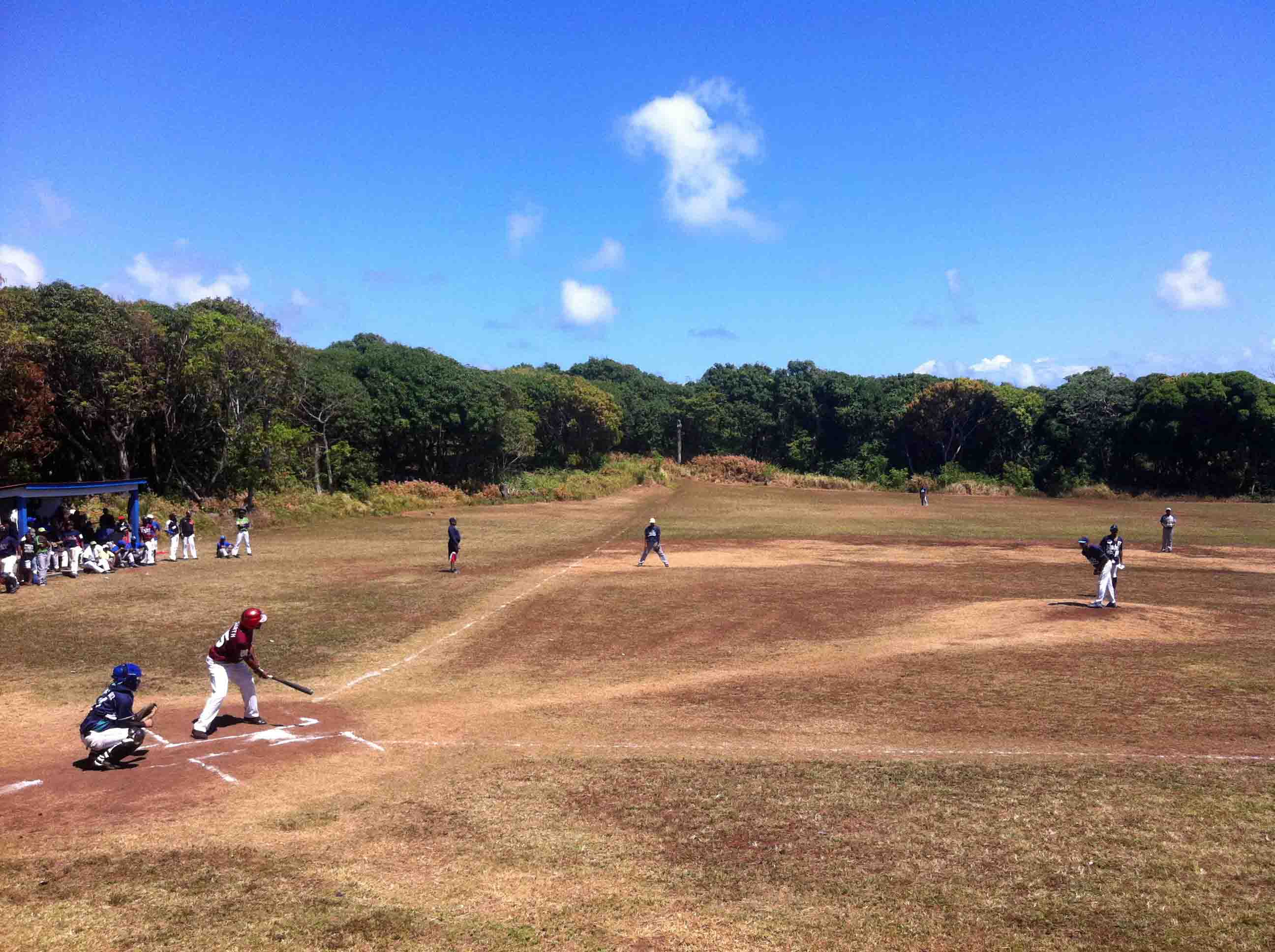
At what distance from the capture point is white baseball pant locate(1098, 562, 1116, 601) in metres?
20.1

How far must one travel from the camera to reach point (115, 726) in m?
10.1

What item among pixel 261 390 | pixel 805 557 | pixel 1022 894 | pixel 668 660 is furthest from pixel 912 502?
pixel 1022 894

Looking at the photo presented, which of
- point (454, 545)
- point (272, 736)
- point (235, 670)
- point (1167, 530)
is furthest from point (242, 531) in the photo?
point (1167, 530)

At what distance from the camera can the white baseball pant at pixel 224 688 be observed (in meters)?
11.6

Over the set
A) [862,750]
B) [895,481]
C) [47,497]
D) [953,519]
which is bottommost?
[862,750]

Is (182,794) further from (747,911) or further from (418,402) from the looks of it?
(418,402)

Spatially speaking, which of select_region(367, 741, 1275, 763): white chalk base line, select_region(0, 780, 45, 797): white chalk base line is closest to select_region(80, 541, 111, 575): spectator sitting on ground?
Result: select_region(0, 780, 45, 797): white chalk base line

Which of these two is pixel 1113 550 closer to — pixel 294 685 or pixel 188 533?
pixel 294 685

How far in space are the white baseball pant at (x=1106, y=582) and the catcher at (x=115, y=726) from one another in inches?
756

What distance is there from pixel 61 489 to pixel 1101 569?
27906 mm

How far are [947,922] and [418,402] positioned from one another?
2094 inches

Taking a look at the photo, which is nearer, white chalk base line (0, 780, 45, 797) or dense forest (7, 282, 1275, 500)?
white chalk base line (0, 780, 45, 797)

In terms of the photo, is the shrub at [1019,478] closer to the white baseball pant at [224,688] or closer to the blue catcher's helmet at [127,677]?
the white baseball pant at [224,688]

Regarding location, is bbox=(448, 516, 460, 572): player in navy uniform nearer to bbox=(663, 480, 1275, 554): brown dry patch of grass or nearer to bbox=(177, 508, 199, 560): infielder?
bbox=(177, 508, 199, 560): infielder
